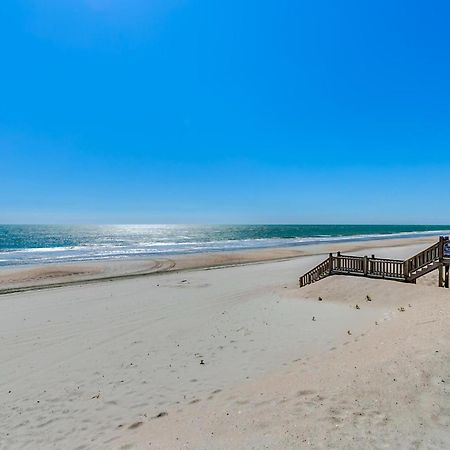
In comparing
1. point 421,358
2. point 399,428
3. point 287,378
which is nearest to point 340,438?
point 399,428

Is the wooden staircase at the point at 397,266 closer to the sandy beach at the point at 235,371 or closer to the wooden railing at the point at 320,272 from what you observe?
the wooden railing at the point at 320,272

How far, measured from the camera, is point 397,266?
1594 centimetres

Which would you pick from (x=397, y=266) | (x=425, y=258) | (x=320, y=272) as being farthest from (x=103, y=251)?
(x=425, y=258)

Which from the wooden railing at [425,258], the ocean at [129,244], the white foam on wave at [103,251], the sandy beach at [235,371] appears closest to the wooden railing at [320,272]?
the sandy beach at [235,371]

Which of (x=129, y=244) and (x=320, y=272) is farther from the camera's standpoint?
(x=129, y=244)

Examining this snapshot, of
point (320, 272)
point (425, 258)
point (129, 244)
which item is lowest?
point (129, 244)

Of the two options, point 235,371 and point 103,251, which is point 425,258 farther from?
point 103,251

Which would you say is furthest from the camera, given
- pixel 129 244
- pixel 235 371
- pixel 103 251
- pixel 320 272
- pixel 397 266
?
pixel 129 244

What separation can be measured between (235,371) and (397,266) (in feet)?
37.8

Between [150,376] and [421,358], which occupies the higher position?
[421,358]

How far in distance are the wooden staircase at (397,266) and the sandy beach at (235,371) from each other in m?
0.88

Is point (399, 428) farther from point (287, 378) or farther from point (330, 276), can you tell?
point (330, 276)

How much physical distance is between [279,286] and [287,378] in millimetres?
13214

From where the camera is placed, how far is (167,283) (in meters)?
22.2
